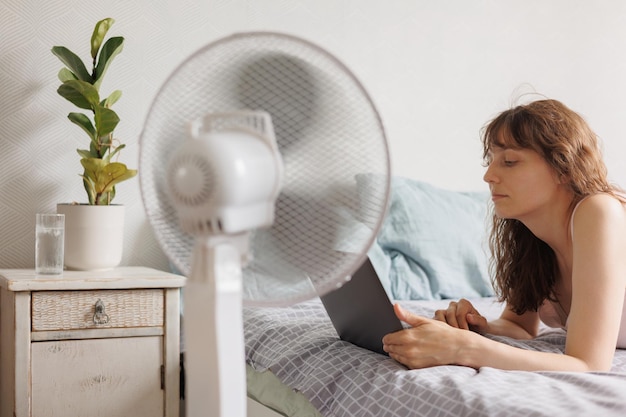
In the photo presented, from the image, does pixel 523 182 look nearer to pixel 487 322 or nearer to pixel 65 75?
pixel 487 322

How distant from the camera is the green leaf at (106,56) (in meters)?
1.98

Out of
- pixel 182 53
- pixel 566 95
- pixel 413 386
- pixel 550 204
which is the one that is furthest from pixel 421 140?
pixel 413 386

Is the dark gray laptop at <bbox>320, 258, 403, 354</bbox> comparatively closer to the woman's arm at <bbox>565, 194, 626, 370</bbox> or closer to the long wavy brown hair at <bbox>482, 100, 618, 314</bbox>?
the woman's arm at <bbox>565, 194, 626, 370</bbox>

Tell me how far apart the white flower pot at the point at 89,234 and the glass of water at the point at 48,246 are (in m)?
0.08

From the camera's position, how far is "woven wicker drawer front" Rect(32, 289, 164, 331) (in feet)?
5.67

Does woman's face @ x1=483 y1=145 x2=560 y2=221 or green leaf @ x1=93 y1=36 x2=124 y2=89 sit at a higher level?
green leaf @ x1=93 y1=36 x2=124 y2=89

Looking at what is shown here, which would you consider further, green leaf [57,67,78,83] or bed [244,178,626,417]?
green leaf [57,67,78,83]

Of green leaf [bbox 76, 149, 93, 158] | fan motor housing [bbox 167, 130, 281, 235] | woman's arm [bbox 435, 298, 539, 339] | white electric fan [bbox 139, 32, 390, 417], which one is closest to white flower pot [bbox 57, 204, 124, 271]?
green leaf [bbox 76, 149, 93, 158]

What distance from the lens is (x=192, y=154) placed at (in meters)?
0.69

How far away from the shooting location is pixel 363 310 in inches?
52.0

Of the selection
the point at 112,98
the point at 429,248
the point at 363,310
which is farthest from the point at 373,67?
the point at 363,310

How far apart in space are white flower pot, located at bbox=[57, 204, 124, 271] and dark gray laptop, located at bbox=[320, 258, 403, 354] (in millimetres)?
760

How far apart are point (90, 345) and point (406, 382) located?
0.88 m

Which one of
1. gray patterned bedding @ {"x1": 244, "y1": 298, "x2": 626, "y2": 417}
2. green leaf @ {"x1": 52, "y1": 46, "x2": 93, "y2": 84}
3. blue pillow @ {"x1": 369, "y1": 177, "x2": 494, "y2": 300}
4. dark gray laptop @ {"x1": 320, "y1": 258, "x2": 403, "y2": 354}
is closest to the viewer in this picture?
gray patterned bedding @ {"x1": 244, "y1": 298, "x2": 626, "y2": 417}
